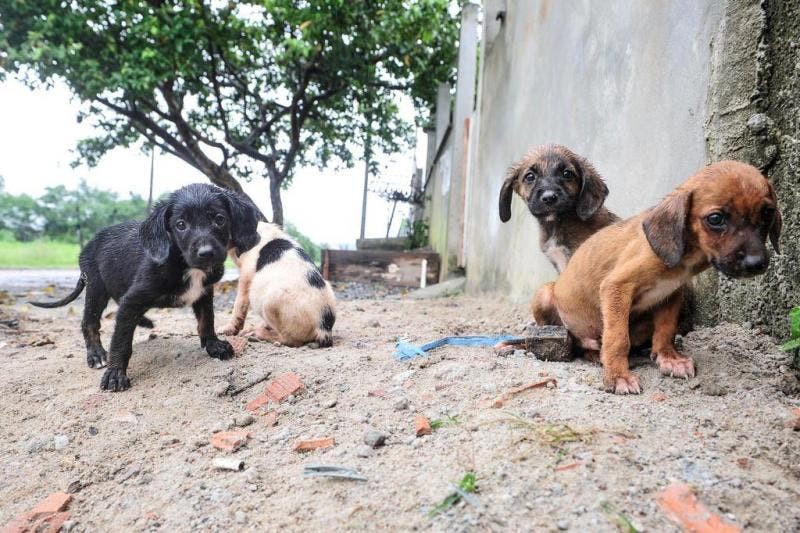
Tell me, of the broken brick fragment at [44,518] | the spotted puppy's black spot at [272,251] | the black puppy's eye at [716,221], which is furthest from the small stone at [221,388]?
the black puppy's eye at [716,221]

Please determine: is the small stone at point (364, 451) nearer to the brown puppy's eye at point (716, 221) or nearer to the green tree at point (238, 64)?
the brown puppy's eye at point (716, 221)

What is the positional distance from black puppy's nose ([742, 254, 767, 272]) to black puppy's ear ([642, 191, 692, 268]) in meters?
0.29

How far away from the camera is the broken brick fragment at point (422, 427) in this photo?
7.80 feet

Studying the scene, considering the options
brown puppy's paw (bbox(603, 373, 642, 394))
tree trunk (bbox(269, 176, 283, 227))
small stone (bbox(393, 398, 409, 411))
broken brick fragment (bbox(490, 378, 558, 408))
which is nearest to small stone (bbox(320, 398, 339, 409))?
small stone (bbox(393, 398, 409, 411))

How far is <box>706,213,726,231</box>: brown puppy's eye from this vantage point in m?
2.29

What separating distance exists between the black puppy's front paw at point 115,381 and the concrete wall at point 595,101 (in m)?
3.48

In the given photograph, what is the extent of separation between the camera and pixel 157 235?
3709mm

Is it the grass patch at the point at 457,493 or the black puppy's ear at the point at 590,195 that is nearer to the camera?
the grass patch at the point at 457,493

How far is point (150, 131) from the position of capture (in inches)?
603

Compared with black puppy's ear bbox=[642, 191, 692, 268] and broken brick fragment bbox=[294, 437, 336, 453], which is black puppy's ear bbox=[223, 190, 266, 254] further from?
black puppy's ear bbox=[642, 191, 692, 268]

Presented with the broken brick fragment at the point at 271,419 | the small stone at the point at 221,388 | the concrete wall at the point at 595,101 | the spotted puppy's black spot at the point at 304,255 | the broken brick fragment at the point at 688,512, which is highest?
the concrete wall at the point at 595,101

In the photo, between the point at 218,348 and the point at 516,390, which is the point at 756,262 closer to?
the point at 516,390

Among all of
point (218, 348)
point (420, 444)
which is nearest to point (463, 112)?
point (218, 348)

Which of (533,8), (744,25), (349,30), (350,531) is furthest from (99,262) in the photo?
(349,30)
